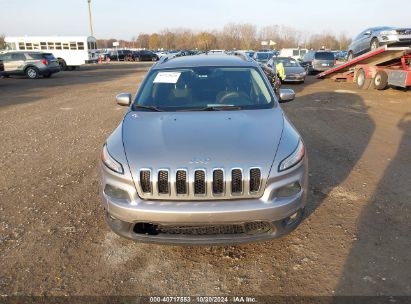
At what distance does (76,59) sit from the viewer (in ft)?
103

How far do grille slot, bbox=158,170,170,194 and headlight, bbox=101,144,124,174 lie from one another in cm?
35

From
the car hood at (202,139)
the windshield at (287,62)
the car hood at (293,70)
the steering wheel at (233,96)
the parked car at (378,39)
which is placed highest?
the parked car at (378,39)

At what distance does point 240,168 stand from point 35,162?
4312 mm

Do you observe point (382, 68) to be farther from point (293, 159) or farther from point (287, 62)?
point (293, 159)

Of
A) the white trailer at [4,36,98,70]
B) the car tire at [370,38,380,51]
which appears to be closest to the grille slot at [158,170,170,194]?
the car tire at [370,38,380,51]

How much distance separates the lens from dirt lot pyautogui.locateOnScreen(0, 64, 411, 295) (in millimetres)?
2859

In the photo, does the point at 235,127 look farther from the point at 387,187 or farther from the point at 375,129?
the point at 375,129

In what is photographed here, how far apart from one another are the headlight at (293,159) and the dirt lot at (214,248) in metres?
0.85

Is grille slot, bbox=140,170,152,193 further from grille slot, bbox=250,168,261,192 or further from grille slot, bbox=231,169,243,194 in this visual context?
grille slot, bbox=250,168,261,192

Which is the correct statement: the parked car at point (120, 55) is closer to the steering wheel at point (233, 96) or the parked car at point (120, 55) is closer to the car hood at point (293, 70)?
the car hood at point (293, 70)

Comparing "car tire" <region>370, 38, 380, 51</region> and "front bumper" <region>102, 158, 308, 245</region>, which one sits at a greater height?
"car tire" <region>370, 38, 380, 51</region>

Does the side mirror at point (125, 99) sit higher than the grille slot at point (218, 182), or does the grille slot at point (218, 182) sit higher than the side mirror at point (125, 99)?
the side mirror at point (125, 99)

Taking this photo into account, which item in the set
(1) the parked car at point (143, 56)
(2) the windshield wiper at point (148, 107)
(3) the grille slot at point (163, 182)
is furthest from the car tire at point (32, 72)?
(1) the parked car at point (143, 56)

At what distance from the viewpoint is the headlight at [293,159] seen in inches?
115
